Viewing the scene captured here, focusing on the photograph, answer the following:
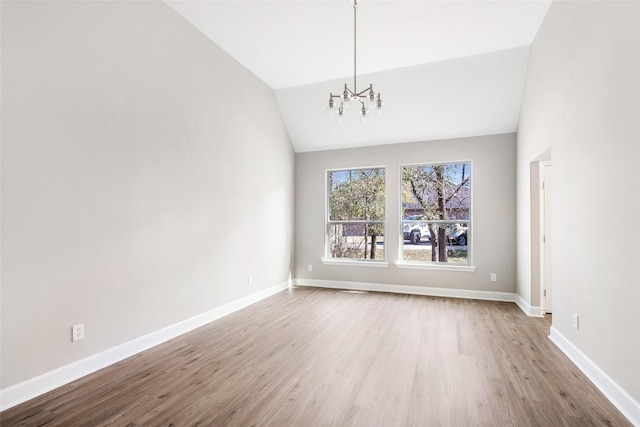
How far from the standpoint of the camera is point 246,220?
14.9ft

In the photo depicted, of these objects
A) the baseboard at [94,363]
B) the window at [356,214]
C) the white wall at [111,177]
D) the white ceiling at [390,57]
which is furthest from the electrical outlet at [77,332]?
the window at [356,214]

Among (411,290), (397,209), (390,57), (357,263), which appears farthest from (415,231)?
(390,57)

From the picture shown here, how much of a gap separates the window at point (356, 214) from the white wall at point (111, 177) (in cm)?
211

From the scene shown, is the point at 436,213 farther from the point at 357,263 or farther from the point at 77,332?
the point at 77,332

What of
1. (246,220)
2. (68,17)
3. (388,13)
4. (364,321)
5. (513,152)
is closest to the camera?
(68,17)

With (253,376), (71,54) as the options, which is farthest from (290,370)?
(71,54)

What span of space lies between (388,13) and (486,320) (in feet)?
12.0

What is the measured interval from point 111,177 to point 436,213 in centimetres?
461

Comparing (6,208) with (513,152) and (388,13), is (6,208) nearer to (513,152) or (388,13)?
(388,13)

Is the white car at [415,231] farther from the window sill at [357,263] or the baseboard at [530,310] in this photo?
the baseboard at [530,310]

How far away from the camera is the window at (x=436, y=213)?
5223mm

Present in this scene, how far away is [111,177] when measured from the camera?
267cm

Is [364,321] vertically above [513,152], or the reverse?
[513,152]

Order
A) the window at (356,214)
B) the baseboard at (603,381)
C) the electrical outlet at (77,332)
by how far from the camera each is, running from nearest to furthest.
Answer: the baseboard at (603,381) → the electrical outlet at (77,332) → the window at (356,214)
